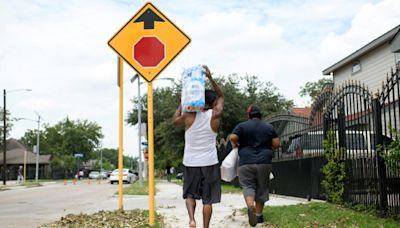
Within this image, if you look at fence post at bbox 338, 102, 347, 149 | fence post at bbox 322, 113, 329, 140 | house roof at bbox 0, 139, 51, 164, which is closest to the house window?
fence post at bbox 322, 113, 329, 140

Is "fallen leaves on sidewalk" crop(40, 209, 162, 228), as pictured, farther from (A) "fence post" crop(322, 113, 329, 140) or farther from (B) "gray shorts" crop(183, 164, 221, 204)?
(A) "fence post" crop(322, 113, 329, 140)

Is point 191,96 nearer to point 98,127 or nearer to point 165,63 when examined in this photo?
point 165,63

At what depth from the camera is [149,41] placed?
6.07 metres

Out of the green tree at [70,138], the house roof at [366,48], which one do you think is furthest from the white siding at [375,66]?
the green tree at [70,138]

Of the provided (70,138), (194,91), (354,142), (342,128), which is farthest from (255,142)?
(70,138)

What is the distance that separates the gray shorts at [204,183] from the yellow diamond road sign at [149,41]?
136cm

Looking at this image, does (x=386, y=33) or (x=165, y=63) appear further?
(x=386, y=33)

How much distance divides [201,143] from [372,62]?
18220mm

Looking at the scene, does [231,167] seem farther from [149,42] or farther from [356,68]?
[356,68]

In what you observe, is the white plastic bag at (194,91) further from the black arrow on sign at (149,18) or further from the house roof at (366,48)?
the house roof at (366,48)

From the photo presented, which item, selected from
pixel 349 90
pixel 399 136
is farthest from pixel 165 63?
pixel 349 90

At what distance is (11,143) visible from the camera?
87.1 metres

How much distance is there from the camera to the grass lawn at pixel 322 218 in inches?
262

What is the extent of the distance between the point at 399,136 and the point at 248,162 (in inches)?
79.9
